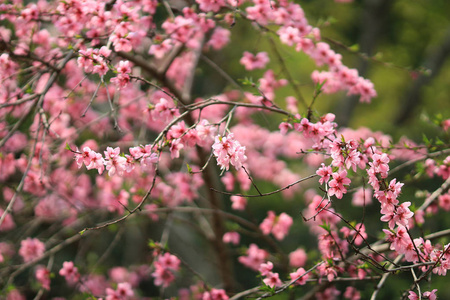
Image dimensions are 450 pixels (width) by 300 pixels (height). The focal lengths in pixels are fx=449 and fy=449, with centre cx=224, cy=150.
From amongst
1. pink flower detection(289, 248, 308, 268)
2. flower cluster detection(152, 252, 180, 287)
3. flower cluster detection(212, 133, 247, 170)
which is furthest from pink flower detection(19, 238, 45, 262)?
flower cluster detection(212, 133, 247, 170)

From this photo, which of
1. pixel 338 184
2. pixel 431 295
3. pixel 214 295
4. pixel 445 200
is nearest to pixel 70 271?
pixel 214 295

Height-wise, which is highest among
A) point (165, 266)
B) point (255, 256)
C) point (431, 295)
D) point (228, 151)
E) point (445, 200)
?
point (228, 151)

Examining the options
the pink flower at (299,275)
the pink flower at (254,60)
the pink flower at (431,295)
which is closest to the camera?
the pink flower at (431,295)

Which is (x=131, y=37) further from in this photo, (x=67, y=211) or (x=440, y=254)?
(x=67, y=211)

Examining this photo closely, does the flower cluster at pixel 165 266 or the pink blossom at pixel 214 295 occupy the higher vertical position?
the pink blossom at pixel 214 295

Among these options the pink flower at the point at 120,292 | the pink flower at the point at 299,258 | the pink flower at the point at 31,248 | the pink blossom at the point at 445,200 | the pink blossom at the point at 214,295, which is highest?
the pink blossom at the point at 445,200

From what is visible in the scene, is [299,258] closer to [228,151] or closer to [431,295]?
[431,295]

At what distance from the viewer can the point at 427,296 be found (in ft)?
6.54

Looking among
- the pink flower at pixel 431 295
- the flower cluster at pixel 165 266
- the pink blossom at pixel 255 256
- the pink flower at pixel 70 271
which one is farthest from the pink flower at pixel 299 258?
the pink flower at pixel 431 295

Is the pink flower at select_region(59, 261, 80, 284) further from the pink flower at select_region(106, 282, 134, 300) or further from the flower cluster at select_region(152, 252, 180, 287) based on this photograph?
the flower cluster at select_region(152, 252, 180, 287)

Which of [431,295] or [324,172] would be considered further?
[324,172]

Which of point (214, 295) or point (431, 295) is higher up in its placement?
point (431, 295)

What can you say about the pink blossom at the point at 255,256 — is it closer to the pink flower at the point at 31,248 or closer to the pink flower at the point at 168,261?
the pink flower at the point at 168,261

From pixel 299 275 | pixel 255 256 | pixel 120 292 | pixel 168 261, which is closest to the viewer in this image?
pixel 299 275
